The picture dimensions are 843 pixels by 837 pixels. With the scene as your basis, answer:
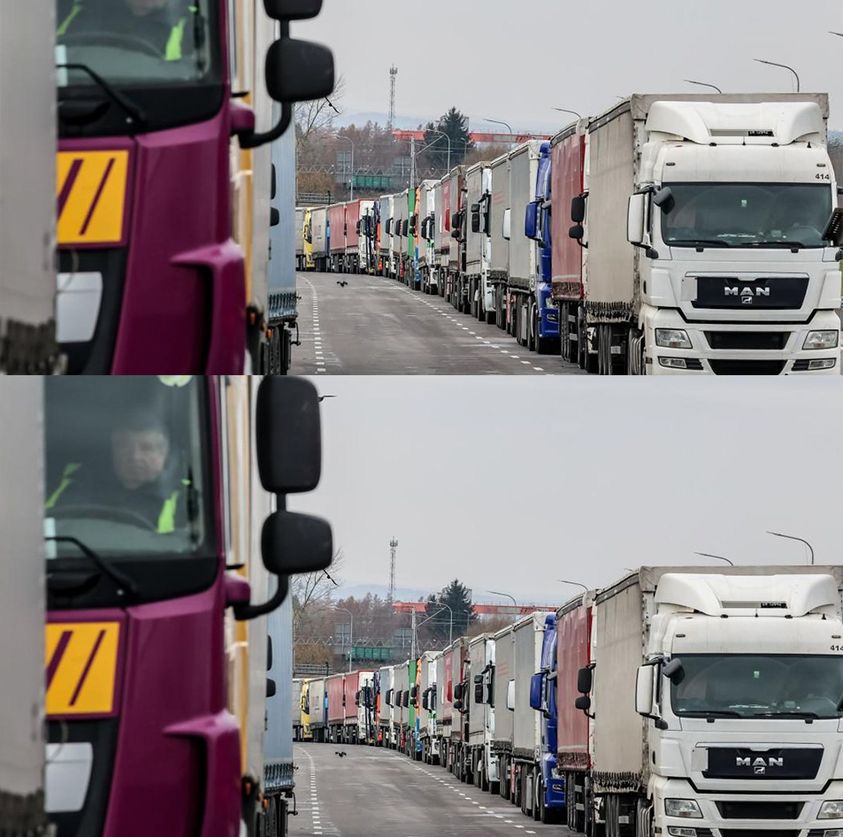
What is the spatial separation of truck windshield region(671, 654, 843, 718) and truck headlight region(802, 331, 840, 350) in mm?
2655

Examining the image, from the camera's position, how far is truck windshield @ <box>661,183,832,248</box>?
56.1 ft

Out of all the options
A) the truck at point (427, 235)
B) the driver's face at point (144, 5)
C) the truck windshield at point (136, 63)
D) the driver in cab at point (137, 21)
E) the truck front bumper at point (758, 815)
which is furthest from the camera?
the truck at point (427, 235)

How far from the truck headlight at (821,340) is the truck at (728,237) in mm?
12

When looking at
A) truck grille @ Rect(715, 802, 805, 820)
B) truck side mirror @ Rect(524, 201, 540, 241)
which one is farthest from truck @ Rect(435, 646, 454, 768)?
truck grille @ Rect(715, 802, 805, 820)

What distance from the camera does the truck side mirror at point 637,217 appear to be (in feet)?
59.0

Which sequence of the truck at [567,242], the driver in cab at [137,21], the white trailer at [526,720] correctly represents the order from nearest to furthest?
the driver in cab at [137,21] < the truck at [567,242] < the white trailer at [526,720]

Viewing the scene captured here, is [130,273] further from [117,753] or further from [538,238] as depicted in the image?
[538,238]

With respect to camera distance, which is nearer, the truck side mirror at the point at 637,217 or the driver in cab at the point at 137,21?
the driver in cab at the point at 137,21

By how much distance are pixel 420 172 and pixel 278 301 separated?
2823cm

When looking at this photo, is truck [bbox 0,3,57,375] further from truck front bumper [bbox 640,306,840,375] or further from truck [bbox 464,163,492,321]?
truck [bbox 464,163,492,321]

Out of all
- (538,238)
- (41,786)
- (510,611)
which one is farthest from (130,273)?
(510,611)

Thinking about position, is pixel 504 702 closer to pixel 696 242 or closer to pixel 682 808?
pixel 696 242

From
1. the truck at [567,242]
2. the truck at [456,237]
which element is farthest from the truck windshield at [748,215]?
the truck at [456,237]

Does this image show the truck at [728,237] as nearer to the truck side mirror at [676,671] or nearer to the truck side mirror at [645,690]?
the truck side mirror at [676,671]
